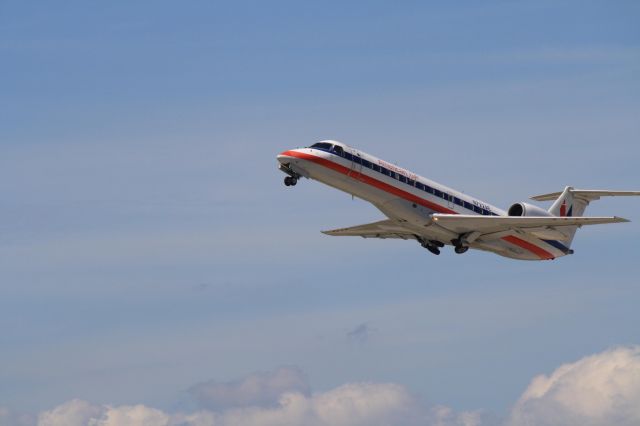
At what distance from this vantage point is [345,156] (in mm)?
56812

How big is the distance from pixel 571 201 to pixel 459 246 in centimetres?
825

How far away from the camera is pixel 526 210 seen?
62.0 meters

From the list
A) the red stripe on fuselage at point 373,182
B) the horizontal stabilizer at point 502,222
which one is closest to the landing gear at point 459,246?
the horizontal stabilizer at point 502,222

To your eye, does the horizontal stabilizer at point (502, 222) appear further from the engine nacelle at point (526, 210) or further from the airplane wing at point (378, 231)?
the airplane wing at point (378, 231)

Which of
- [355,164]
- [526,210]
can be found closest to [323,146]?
[355,164]

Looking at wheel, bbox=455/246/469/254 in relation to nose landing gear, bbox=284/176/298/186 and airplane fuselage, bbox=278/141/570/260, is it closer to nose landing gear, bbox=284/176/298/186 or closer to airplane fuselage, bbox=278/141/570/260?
airplane fuselage, bbox=278/141/570/260

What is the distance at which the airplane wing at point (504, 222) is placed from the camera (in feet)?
195

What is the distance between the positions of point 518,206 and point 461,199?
131 inches

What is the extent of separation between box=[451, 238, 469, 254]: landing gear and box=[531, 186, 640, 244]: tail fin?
→ 6315mm

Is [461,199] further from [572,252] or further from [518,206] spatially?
[572,252]

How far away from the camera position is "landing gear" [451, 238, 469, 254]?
6197 centimetres

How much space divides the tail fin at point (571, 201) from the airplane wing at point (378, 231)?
8216mm

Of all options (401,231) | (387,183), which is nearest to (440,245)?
(401,231)

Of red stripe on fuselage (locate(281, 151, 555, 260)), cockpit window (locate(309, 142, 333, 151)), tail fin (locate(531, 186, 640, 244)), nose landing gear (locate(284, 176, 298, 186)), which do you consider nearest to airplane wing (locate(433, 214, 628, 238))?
red stripe on fuselage (locate(281, 151, 555, 260))
